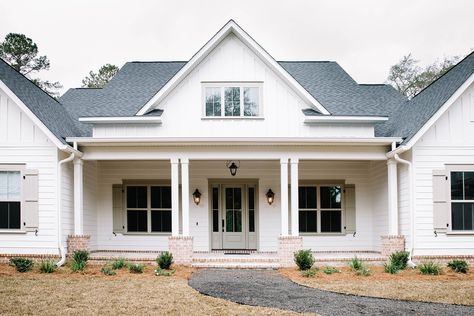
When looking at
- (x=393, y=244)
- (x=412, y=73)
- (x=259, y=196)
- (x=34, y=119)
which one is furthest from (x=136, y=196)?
(x=412, y=73)

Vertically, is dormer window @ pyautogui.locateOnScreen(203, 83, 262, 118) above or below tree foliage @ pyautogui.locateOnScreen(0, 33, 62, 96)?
below

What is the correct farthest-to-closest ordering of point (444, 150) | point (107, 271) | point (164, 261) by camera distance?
point (444, 150), point (164, 261), point (107, 271)

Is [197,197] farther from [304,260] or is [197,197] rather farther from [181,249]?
[304,260]

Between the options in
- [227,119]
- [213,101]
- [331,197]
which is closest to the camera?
[227,119]

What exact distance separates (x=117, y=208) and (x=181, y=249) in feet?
13.3

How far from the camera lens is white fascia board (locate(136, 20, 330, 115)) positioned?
1636 cm

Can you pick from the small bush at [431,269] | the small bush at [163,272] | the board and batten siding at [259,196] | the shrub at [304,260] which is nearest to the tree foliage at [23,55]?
the board and batten siding at [259,196]

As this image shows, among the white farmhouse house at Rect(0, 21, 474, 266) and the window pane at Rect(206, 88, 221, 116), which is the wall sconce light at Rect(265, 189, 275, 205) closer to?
the white farmhouse house at Rect(0, 21, 474, 266)

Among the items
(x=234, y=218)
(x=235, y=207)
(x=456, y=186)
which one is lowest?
(x=234, y=218)

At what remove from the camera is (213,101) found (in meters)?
16.8

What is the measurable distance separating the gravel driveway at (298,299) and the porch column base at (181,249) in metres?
1.93

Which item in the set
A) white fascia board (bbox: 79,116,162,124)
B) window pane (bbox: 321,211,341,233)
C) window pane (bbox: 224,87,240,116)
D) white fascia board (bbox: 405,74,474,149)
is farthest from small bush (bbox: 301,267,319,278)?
white fascia board (bbox: 79,116,162,124)

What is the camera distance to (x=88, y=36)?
38.8 meters

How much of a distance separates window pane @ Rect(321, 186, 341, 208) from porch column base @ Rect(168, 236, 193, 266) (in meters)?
5.32
